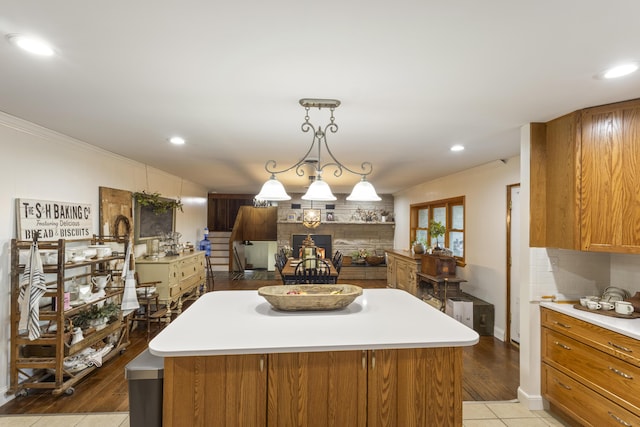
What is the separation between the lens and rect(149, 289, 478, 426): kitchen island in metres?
1.58

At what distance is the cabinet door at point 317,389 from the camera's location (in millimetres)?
1619

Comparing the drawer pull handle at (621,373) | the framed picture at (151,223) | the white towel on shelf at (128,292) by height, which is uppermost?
the framed picture at (151,223)

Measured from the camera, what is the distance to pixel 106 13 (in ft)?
4.15

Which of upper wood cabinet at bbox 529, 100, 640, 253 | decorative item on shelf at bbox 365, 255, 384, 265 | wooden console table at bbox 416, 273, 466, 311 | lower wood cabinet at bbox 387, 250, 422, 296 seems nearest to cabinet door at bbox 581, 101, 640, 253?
upper wood cabinet at bbox 529, 100, 640, 253

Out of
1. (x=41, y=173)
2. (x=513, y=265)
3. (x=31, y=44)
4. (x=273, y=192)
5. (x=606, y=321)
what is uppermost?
(x=31, y=44)

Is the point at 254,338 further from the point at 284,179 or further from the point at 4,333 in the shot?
the point at 284,179

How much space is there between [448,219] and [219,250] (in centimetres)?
641

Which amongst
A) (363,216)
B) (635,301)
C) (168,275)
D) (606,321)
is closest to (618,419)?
(606,321)

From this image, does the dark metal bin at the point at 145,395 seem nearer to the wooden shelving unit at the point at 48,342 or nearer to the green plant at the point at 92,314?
the wooden shelving unit at the point at 48,342

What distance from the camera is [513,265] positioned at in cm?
393

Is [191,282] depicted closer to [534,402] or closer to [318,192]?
[318,192]

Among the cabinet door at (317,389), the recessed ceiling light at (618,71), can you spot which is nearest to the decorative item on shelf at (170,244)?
the cabinet door at (317,389)

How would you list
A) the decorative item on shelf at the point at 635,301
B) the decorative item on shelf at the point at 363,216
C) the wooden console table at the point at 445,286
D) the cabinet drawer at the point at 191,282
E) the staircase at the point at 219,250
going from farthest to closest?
the staircase at the point at 219,250 < the decorative item on shelf at the point at 363,216 < the cabinet drawer at the point at 191,282 < the wooden console table at the point at 445,286 < the decorative item on shelf at the point at 635,301

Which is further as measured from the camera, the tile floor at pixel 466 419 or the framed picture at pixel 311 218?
the framed picture at pixel 311 218
